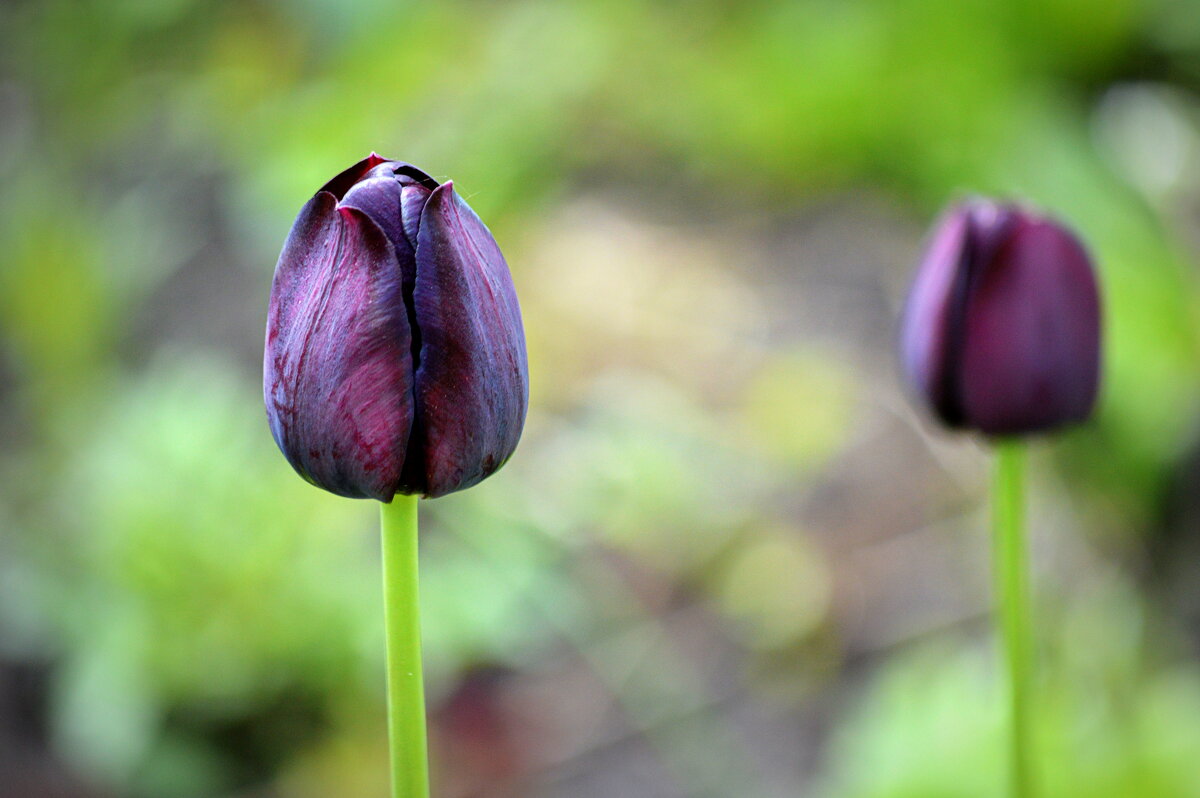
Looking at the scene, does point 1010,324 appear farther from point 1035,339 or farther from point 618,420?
point 618,420

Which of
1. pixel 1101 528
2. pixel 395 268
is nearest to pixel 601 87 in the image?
pixel 1101 528

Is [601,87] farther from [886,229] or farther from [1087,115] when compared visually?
[1087,115]

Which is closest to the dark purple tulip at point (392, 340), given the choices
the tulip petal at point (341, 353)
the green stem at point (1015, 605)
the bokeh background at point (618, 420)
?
the tulip petal at point (341, 353)

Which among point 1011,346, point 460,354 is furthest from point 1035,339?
point 460,354

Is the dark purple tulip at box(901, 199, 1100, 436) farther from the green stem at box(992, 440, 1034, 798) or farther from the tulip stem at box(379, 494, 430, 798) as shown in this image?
the tulip stem at box(379, 494, 430, 798)

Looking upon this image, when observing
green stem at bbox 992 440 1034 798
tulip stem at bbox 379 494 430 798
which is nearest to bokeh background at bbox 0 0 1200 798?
green stem at bbox 992 440 1034 798

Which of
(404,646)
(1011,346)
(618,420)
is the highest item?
(618,420)

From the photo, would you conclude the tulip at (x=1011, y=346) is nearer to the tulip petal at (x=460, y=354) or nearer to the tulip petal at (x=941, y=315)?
the tulip petal at (x=941, y=315)
